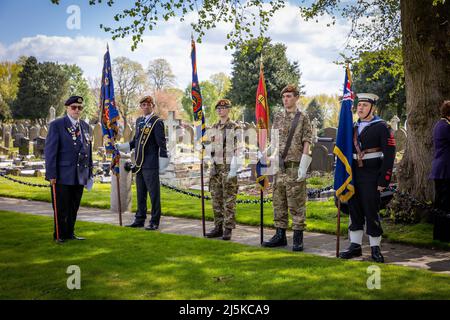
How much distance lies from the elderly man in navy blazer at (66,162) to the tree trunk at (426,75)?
5.71m

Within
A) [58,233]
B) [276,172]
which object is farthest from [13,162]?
[276,172]

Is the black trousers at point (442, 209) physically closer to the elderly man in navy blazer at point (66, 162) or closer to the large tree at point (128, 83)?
the elderly man in navy blazer at point (66, 162)

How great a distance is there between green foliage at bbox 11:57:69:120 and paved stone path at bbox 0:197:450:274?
41.9 metres

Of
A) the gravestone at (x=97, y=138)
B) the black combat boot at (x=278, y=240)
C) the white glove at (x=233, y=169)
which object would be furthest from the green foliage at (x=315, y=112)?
the black combat boot at (x=278, y=240)

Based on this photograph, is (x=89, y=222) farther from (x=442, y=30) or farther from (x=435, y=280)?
(x=442, y=30)

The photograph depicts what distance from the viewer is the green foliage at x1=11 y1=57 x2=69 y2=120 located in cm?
5019

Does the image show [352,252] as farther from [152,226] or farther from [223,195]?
[152,226]

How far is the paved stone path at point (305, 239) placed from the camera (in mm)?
6664

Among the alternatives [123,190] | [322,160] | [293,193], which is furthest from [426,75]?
[322,160]

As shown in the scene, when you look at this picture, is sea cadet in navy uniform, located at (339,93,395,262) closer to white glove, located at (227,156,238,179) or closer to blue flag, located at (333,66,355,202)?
blue flag, located at (333,66,355,202)

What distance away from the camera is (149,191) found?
884cm

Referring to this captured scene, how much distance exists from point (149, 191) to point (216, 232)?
4.95 ft

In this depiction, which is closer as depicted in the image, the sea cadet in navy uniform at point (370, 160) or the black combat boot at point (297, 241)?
the sea cadet in navy uniform at point (370, 160)

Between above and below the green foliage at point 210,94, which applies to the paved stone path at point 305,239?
below
